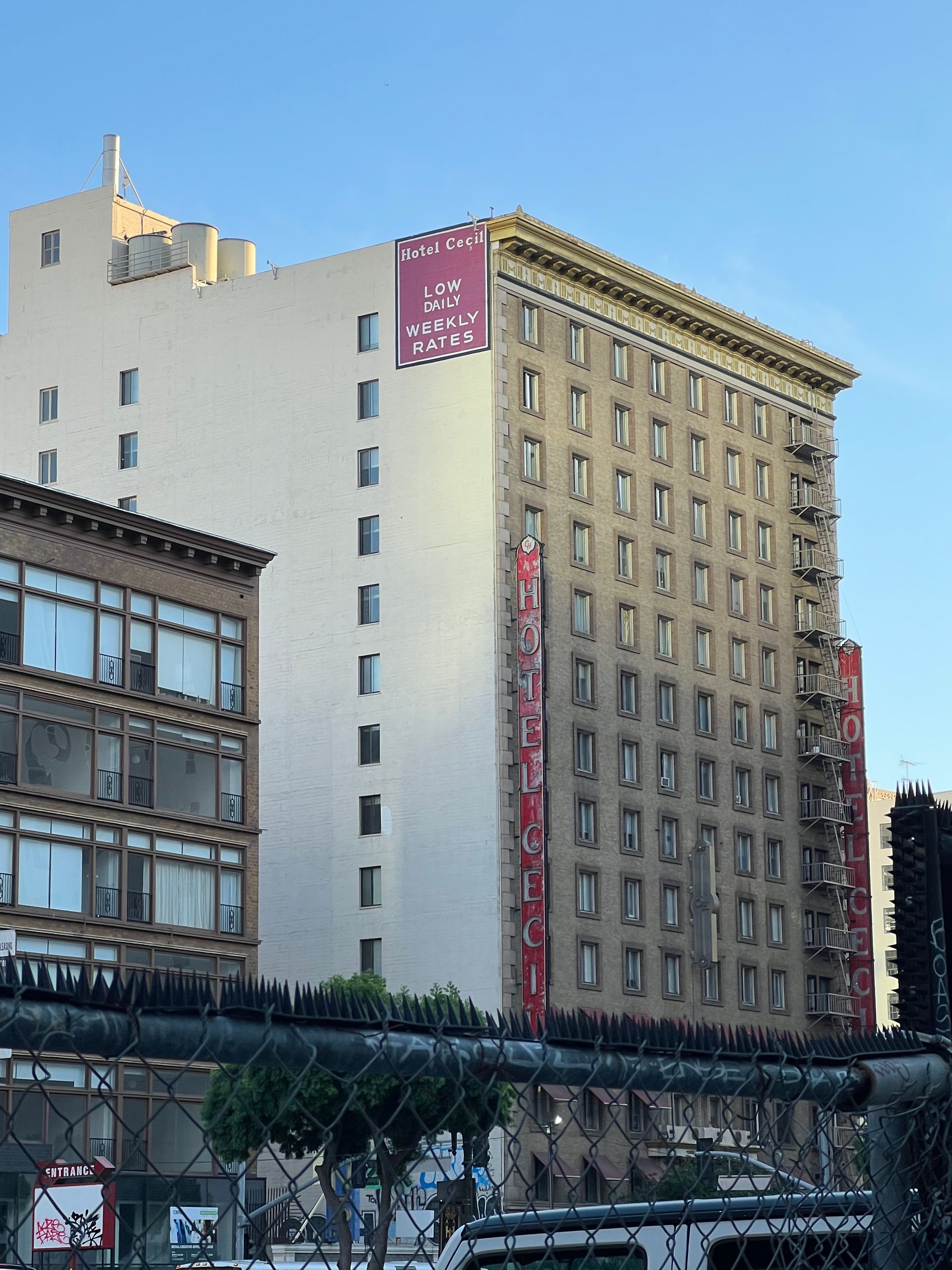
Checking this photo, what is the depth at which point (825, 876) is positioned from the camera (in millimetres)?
102938

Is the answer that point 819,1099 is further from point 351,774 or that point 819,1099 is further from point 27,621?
point 351,774

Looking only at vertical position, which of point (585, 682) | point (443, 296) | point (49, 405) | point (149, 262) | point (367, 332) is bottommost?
point (585, 682)

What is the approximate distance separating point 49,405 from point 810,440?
40.9 m

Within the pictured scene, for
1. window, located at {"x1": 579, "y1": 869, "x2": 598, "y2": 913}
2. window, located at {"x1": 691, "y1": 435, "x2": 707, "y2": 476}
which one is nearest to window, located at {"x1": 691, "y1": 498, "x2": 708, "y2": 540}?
window, located at {"x1": 691, "y1": 435, "x2": 707, "y2": 476}

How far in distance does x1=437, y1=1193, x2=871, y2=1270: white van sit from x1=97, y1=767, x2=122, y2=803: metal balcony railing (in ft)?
188

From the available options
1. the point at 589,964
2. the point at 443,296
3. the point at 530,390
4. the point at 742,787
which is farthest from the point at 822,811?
the point at 443,296

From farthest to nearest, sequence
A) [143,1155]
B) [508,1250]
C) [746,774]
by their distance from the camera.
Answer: [746,774] < [508,1250] < [143,1155]

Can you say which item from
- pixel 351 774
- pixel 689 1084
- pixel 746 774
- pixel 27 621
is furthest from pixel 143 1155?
pixel 746 774

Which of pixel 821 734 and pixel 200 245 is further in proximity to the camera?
pixel 821 734

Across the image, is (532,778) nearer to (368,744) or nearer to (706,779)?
(368,744)

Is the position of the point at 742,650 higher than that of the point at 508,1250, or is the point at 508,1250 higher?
the point at 742,650

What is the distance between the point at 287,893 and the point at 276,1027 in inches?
3350

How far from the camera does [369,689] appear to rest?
8912 centimetres

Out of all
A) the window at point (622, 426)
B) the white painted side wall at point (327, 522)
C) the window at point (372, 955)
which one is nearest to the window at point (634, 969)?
the white painted side wall at point (327, 522)
